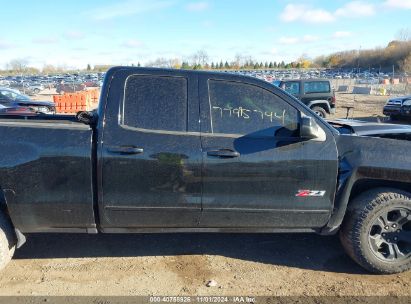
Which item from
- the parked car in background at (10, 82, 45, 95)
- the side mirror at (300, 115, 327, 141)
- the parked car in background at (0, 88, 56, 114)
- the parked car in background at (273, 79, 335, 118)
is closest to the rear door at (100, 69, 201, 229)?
the side mirror at (300, 115, 327, 141)

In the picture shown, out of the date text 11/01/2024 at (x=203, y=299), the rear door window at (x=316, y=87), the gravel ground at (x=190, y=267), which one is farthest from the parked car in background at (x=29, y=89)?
the date text 11/01/2024 at (x=203, y=299)

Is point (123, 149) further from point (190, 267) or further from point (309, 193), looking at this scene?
point (309, 193)

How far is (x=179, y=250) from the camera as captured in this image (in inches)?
150

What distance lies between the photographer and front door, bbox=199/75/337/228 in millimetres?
3102

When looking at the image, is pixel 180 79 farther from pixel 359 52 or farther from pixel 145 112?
pixel 359 52

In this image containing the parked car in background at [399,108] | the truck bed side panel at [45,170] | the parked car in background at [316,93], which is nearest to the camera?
the truck bed side panel at [45,170]

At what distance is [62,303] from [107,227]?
683 mm

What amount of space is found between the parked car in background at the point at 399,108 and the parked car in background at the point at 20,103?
44.3ft

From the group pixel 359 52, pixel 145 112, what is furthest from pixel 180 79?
pixel 359 52

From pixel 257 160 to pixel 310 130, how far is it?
0.51 m

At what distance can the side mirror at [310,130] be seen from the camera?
304 cm

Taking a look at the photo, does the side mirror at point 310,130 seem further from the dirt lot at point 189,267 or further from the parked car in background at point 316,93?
the parked car in background at point 316,93

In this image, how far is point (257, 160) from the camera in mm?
3107

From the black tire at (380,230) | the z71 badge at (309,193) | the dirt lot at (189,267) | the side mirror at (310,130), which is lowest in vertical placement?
the dirt lot at (189,267)
